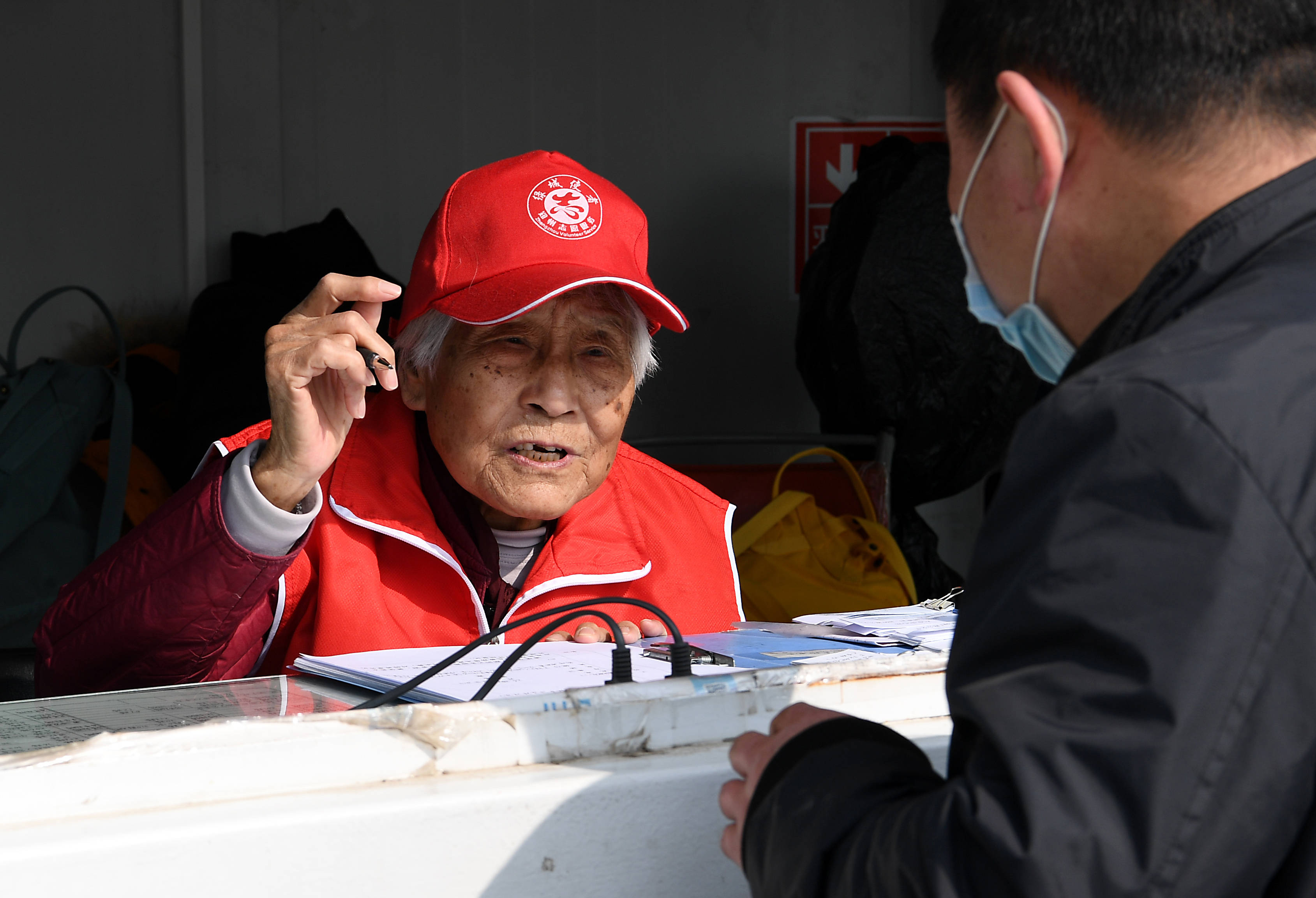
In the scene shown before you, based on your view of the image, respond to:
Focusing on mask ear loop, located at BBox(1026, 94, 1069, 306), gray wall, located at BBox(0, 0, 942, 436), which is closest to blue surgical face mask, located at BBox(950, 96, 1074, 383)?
mask ear loop, located at BBox(1026, 94, 1069, 306)

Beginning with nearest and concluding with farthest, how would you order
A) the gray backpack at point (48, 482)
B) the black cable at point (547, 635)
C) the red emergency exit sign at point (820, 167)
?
the black cable at point (547, 635) → the gray backpack at point (48, 482) → the red emergency exit sign at point (820, 167)

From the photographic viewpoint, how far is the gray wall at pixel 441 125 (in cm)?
329

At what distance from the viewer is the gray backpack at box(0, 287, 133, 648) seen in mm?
2537

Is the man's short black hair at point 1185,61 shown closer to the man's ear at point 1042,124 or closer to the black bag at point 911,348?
the man's ear at point 1042,124

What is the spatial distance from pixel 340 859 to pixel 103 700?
0.48 meters

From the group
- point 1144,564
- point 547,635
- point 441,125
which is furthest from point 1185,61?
point 441,125

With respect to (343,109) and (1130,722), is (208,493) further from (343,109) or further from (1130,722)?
(343,109)

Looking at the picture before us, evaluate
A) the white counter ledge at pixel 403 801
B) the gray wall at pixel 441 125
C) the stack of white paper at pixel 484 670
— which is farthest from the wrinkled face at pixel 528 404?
the gray wall at pixel 441 125

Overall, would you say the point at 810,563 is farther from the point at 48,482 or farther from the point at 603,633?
the point at 48,482

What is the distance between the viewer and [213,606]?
1266 mm

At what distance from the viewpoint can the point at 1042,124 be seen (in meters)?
0.68

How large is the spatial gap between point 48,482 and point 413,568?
4.99 ft

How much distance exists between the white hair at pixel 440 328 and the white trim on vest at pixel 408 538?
0.24 metres

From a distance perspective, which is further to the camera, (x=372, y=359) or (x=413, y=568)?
(x=413, y=568)
